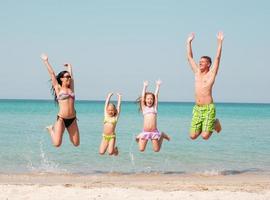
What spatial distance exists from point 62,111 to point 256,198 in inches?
190

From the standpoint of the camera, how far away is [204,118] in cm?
1427

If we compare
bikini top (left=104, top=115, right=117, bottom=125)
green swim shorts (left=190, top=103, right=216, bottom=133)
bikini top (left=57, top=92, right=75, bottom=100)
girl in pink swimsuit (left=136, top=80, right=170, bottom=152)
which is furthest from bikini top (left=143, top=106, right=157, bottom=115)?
bikini top (left=57, top=92, right=75, bottom=100)

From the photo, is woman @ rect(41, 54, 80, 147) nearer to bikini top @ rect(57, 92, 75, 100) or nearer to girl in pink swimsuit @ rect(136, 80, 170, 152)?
bikini top @ rect(57, 92, 75, 100)

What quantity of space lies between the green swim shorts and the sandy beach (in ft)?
4.87

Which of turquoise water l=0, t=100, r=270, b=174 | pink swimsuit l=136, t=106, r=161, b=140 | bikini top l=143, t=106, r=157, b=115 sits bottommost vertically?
turquoise water l=0, t=100, r=270, b=174

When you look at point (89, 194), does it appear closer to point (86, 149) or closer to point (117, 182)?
point (117, 182)

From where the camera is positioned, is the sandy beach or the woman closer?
the sandy beach

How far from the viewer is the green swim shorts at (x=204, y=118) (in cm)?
1421

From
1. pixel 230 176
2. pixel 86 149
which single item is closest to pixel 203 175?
pixel 230 176

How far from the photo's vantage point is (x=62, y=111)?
14.2m

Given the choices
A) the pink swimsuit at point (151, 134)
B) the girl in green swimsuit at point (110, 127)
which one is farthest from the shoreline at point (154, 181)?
the pink swimsuit at point (151, 134)

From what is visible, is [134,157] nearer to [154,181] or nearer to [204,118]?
[154,181]

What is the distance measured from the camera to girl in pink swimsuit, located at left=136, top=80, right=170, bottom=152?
15172mm

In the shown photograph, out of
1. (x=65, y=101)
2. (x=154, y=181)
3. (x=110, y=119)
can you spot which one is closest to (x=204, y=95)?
(x=110, y=119)
